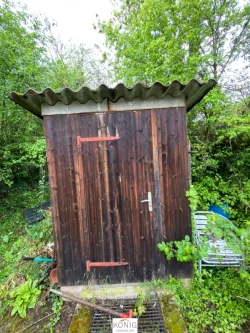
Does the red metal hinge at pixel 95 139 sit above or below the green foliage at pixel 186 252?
above

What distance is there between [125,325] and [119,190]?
52.1 inches

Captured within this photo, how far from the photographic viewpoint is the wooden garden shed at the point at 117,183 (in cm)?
205

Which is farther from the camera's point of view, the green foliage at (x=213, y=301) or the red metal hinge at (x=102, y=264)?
the red metal hinge at (x=102, y=264)

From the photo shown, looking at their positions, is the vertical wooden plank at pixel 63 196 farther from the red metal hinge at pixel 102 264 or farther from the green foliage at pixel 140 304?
the green foliage at pixel 140 304

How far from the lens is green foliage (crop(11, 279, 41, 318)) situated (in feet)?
6.98

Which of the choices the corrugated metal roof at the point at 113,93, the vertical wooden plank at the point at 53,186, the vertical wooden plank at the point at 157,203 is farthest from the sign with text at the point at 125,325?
the corrugated metal roof at the point at 113,93

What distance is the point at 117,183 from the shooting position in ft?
6.98

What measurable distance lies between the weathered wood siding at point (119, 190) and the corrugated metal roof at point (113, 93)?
186 millimetres

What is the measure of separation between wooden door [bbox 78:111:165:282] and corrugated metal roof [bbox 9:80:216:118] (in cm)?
21

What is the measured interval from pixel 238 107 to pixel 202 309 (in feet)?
12.5

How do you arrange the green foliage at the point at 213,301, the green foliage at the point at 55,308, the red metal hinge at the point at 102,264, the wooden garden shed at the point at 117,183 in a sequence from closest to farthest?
the green foliage at the point at 213,301
the green foliage at the point at 55,308
the wooden garden shed at the point at 117,183
the red metal hinge at the point at 102,264

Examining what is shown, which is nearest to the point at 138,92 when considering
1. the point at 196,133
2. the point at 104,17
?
the point at 196,133

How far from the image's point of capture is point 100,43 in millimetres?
7316

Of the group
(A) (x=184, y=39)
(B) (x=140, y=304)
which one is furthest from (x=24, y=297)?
(A) (x=184, y=39)
